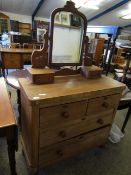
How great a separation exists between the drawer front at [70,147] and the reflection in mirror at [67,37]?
0.70 m

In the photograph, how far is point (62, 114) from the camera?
1.00 meters

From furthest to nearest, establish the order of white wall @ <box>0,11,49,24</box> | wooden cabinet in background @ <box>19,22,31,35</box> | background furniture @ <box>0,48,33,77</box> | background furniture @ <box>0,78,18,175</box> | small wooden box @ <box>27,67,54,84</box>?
wooden cabinet in background @ <box>19,22,31,35</box>
white wall @ <box>0,11,49,24</box>
background furniture @ <box>0,48,33,77</box>
small wooden box @ <box>27,67,54,84</box>
background furniture @ <box>0,78,18,175</box>

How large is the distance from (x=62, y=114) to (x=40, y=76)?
0.33m

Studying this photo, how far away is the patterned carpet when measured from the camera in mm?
1305

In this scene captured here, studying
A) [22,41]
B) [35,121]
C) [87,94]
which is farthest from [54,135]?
[22,41]

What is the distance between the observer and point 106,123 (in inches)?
53.3

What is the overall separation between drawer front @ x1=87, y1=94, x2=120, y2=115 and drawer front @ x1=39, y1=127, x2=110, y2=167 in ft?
0.86

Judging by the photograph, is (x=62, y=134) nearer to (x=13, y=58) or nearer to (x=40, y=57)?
(x=40, y=57)

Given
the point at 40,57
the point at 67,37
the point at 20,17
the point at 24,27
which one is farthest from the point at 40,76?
the point at 20,17

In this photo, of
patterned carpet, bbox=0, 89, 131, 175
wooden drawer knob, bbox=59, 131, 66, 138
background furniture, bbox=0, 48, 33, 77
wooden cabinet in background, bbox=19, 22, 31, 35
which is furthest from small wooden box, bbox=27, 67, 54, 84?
wooden cabinet in background, bbox=19, 22, 31, 35

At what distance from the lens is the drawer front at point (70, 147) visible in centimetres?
113

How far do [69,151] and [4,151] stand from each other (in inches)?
27.9

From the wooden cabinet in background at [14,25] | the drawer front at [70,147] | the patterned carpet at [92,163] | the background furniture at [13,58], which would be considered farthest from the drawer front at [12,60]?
the wooden cabinet in background at [14,25]

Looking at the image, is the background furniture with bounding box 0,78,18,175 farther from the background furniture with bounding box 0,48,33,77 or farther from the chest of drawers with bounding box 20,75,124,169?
the background furniture with bounding box 0,48,33,77
